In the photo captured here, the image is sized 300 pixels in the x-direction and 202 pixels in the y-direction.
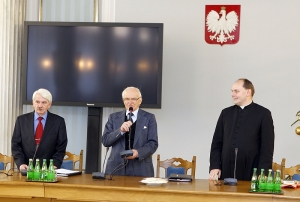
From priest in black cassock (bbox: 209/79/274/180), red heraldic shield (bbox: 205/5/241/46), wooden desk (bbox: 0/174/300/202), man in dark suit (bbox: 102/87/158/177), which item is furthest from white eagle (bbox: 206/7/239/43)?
wooden desk (bbox: 0/174/300/202)

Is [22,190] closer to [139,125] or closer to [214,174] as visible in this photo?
[139,125]

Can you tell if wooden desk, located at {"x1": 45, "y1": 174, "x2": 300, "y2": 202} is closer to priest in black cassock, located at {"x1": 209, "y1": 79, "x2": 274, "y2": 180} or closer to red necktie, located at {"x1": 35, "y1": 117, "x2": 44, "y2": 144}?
priest in black cassock, located at {"x1": 209, "y1": 79, "x2": 274, "y2": 180}

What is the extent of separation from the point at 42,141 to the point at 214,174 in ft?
5.40

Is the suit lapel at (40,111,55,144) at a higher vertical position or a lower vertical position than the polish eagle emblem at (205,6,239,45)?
lower

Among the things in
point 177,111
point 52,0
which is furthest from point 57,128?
point 52,0

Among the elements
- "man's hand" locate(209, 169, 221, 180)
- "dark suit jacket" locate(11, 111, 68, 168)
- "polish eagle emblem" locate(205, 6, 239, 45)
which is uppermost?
"polish eagle emblem" locate(205, 6, 239, 45)

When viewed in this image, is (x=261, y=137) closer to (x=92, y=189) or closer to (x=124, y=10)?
(x=92, y=189)

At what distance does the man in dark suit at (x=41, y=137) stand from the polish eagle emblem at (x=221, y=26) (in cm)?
269

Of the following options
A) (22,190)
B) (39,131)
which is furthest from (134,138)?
(22,190)

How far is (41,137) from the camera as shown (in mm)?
5273

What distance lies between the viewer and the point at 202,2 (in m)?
7.20

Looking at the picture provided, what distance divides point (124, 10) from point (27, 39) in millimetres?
1323

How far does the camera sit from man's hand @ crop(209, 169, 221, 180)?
4.88 meters

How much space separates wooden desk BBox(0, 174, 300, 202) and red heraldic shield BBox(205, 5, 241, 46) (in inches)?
119
